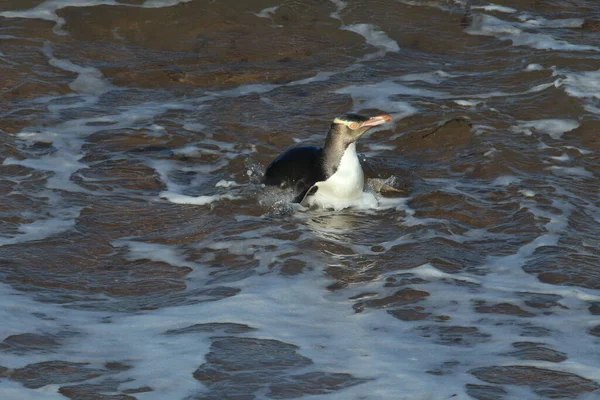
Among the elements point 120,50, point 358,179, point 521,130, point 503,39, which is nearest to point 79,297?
point 358,179

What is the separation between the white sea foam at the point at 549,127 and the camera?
993cm

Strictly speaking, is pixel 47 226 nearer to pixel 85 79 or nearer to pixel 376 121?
pixel 376 121

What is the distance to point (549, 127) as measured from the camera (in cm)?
1005

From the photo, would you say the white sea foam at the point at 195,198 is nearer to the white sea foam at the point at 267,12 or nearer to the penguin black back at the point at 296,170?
the penguin black back at the point at 296,170

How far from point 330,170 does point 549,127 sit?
240 centimetres

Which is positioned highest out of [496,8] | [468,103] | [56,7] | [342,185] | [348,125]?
[496,8]

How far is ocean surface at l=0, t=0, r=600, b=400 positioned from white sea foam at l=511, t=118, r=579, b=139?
0.05 metres

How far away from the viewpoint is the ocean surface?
579cm

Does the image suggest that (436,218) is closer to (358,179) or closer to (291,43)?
(358,179)

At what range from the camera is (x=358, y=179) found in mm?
8742

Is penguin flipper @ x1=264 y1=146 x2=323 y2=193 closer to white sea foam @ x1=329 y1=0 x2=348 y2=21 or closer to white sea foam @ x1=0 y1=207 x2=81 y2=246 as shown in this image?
white sea foam @ x1=0 y1=207 x2=81 y2=246

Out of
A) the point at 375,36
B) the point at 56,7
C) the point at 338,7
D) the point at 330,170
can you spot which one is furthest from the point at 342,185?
the point at 56,7

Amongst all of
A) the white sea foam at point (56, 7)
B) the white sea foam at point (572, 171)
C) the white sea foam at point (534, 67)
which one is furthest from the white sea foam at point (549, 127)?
the white sea foam at point (56, 7)

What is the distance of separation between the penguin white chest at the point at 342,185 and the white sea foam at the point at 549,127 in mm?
1929
